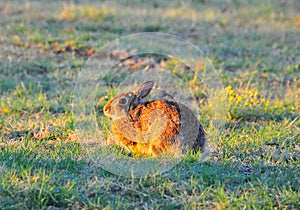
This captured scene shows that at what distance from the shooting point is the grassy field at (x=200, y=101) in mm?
4016

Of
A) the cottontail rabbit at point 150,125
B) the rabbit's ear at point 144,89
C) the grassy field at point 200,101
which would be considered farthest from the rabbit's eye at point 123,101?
the grassy field at point 200,101

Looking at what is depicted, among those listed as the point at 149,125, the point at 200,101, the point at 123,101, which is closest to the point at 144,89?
the point at 123,101

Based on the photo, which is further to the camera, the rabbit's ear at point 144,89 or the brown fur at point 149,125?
the rabbit's ear at point 144,89

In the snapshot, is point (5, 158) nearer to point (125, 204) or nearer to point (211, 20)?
point (125, 204)

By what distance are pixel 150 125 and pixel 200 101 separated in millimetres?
2014

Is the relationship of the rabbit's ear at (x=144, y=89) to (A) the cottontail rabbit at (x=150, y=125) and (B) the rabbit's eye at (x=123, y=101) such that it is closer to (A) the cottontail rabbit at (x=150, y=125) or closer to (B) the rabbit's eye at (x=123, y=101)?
(A) the cottontail rabbit at (x=150, y=125)

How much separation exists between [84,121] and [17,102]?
1.10 metres

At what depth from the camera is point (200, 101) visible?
6.52m

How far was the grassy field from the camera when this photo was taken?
13.2ft

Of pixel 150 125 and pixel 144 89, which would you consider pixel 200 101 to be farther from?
pixel 150 125

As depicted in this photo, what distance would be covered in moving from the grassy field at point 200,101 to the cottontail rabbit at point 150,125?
20cm

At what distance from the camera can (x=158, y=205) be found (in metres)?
3.91

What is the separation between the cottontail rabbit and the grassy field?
204 millimetres

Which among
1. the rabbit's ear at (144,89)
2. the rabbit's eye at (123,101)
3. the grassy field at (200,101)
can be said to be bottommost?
the grassy field at (200,101)
